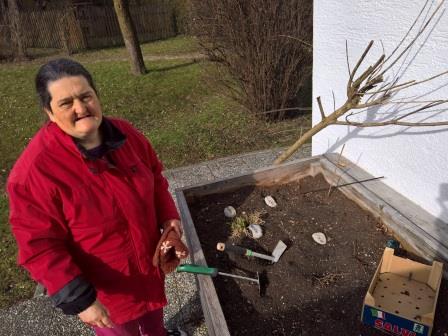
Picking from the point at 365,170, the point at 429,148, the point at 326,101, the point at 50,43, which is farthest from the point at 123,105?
the point at 50,43

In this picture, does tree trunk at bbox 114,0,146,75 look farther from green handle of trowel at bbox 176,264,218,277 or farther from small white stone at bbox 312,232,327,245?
green handle of trowel at bbox 176,264,218,277

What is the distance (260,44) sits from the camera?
546 centimetres

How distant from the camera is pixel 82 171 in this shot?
1.38 metres

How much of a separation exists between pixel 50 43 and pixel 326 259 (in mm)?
16774

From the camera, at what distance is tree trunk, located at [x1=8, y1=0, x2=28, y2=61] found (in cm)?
1209

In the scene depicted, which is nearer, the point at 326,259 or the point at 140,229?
the point at 140,229

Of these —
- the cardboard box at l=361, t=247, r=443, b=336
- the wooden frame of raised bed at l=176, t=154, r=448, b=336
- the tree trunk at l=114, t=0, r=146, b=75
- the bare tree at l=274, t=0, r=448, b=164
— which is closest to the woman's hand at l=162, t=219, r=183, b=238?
the wooden frame of raised bed at l=176, t=154, r=448, b=336

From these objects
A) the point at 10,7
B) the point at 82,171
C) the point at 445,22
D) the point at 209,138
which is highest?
the point at 10,7

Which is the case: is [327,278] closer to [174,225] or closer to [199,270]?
[199,270]

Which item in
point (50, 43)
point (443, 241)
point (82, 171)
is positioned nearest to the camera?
point (82, 171)

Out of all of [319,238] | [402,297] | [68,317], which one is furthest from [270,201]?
[68,317]

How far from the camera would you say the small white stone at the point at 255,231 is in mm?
2137

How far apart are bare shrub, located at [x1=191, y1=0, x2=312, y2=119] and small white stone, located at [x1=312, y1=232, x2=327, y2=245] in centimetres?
370

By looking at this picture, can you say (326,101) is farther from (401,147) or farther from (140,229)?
(140,229)
